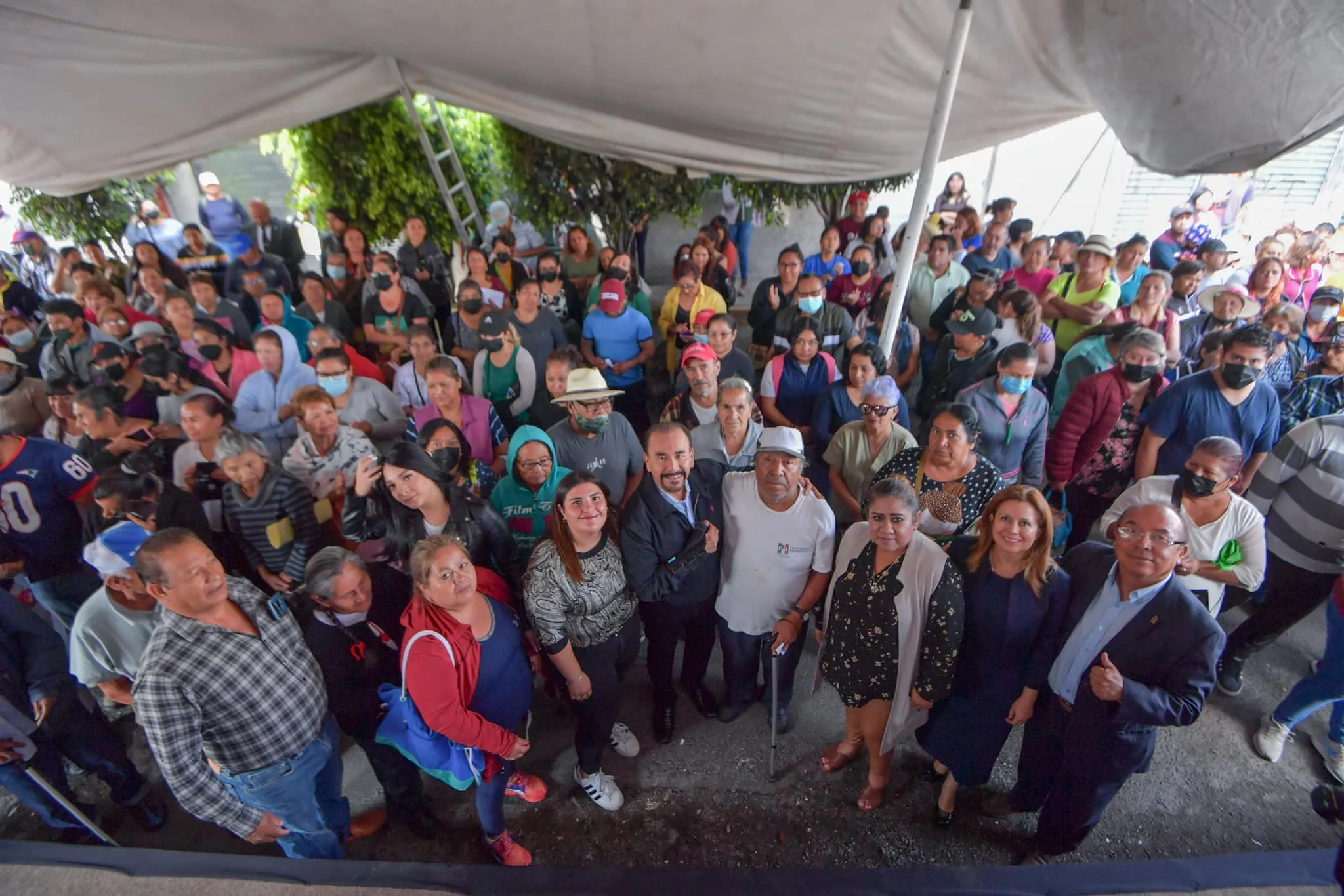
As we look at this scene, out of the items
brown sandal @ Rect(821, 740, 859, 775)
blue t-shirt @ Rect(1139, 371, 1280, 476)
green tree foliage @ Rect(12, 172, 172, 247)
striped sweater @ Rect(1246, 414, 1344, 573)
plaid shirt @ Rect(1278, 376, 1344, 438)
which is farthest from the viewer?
green tree foliage @ Rect(12, 172, 172, 247)

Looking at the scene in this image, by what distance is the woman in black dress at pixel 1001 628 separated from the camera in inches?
94.0

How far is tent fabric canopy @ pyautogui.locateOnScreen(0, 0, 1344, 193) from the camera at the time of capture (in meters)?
2.26

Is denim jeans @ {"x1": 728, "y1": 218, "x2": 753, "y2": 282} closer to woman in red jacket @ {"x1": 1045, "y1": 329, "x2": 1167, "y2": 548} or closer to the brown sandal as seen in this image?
woman in red jacket @ {"x1": 1045, "y1": 329, "x2": 1167, "y2": 548}

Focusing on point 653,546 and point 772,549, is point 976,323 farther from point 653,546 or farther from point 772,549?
point 653,546

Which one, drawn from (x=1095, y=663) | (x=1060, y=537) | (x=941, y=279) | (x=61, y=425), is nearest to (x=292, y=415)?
(x=61, y=425)

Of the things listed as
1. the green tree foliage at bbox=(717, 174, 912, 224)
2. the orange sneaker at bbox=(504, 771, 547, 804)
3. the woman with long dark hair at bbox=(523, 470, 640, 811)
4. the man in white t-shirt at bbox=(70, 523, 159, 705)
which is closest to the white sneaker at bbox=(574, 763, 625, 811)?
the woman with long dark hair at bbox=(523, 470, 640, 811)

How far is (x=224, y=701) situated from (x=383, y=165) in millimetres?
6326

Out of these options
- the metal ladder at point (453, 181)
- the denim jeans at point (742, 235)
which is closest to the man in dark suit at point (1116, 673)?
the metal ladder at point (453, 181)

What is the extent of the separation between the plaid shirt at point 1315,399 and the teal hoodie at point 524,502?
436 cm

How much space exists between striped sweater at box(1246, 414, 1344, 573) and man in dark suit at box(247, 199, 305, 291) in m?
9.89

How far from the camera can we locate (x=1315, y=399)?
12.5 ft

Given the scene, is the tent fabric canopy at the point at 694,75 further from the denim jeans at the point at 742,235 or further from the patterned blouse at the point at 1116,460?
the denim jeans at the point at 742,235

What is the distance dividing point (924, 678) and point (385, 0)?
12.5 feet

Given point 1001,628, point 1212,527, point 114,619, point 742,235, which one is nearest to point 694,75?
point 1001,628
